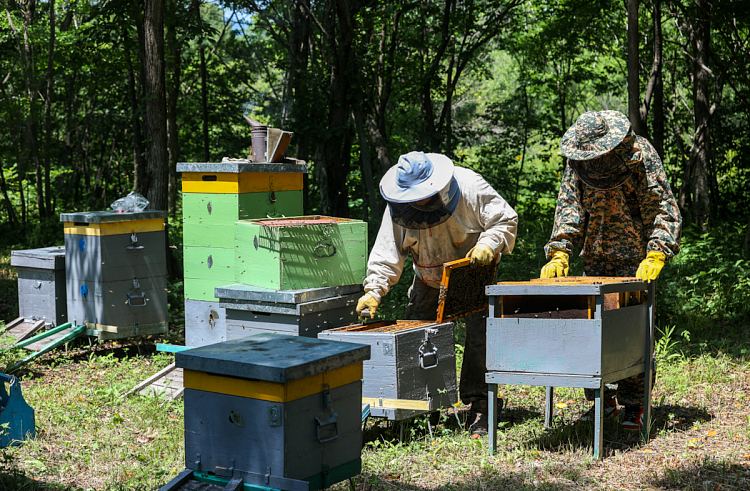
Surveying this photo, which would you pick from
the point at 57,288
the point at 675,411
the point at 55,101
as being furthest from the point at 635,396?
the point at 55,101

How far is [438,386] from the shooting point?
347cm

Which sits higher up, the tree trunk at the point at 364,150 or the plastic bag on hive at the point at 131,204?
the tree trunk at the point at 364,150

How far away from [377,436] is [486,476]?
806mm

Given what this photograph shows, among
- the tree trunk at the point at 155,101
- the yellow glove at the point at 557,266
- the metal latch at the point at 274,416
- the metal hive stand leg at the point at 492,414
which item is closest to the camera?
the metal latch at the point at 274,416

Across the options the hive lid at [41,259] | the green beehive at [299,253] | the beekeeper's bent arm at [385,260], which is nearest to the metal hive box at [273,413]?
the beekeeper's bent arm at [385,260]

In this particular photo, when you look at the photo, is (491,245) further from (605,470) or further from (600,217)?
(605,470)

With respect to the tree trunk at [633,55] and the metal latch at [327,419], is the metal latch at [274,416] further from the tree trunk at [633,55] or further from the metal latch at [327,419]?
the tree trunk at [633,55]

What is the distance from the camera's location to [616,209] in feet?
11.7

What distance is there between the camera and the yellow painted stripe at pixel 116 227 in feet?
17.4

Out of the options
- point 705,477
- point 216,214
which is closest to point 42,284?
point 216,214

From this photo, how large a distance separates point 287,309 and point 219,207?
3.86 ft

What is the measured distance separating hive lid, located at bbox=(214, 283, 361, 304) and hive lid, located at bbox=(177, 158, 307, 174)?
32.1 inches

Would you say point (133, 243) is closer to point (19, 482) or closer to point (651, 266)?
point (19, 482)

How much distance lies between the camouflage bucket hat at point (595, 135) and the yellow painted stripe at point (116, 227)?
3.66 metres
